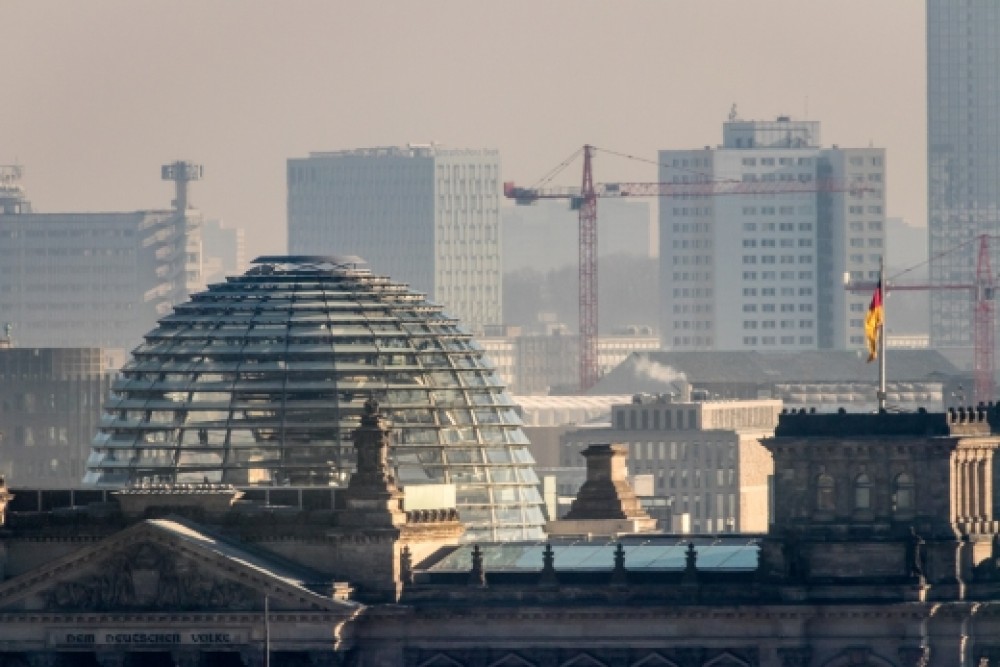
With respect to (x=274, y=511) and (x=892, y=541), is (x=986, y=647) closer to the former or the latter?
(x=892, y=541)

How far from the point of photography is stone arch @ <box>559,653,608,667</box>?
17300 centimetres

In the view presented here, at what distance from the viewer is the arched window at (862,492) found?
173 metres

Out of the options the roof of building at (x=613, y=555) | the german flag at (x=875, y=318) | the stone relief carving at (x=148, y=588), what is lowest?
the stone relief carving at (x=148, y=588)

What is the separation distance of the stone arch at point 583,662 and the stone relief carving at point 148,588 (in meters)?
9.55

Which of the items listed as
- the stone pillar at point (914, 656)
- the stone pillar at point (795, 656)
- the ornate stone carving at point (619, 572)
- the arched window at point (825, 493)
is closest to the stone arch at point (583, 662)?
the ornate stone carving at point (619, 572)

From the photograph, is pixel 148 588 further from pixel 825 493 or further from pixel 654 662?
pixel 825 493

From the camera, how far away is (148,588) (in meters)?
176

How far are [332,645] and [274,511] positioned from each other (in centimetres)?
639

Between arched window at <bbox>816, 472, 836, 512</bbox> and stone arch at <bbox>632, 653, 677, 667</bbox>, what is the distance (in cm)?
648

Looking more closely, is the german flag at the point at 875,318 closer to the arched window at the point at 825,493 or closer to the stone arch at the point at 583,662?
the arched window at the point at 825,493

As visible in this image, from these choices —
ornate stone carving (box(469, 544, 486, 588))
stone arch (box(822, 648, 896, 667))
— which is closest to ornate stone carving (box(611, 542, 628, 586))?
ornate stone carving (box(469, 544, 486, 588))

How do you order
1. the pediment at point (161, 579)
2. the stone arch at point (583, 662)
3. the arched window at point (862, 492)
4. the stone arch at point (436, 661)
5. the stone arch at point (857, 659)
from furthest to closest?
the stone arch at point (436, 661) < the pediment at point (161, 579) < the stone arch at point (583, 662) < the arched window at point (862, 492) < the stone arch at point (857, 659)

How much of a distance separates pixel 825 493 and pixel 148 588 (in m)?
20.6

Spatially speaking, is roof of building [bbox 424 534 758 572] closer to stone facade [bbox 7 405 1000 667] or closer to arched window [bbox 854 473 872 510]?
stone facade [bbox 7 405 1000 667]
